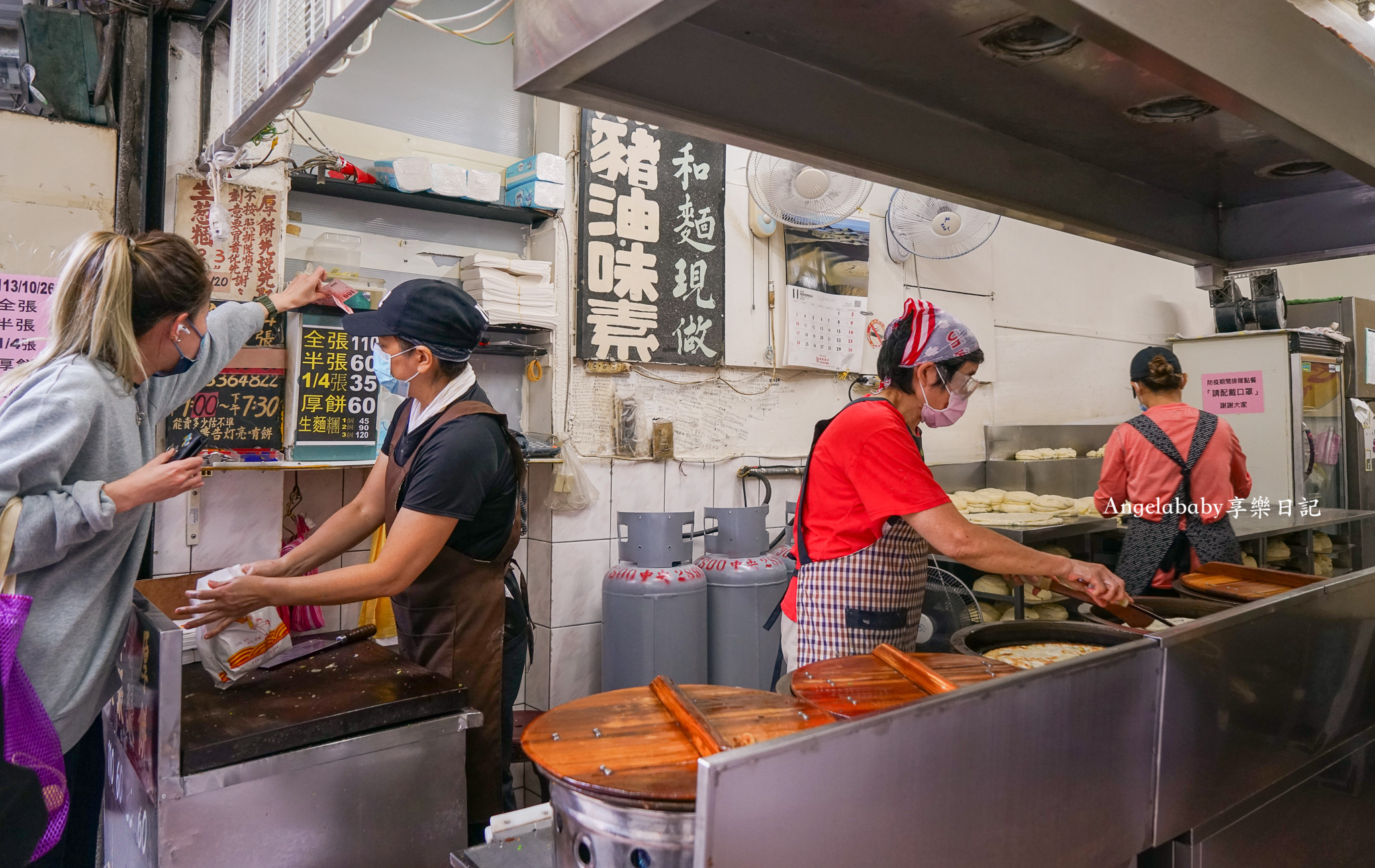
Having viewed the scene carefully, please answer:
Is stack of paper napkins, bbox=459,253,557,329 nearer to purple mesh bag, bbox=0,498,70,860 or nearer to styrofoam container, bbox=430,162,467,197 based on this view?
styrofoam container, bbox=430,162,467,197

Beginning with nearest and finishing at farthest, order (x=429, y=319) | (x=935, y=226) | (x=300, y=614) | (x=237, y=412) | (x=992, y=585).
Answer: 1. (x=429, y=319)
2. (x=237, y=412)
3. (x=300, y=614)
4. (x=992, y=585)
5. (x=935, y=226)

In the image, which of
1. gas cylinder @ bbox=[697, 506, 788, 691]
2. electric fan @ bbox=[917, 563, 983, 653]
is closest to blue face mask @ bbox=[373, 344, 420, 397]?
gas cylinder @ bbox=[697, 506, 788, 691]

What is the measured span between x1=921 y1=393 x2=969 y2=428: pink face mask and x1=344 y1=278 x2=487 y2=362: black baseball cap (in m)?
1.27

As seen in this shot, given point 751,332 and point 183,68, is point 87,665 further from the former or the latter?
point 751,332

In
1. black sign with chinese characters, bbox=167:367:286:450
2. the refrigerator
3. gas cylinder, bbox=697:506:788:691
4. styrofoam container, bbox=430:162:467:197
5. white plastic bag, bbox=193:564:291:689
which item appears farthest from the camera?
the refrigerator

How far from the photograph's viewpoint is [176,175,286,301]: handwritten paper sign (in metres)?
2.88

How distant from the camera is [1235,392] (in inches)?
241

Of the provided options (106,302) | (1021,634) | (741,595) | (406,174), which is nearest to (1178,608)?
(1021,634)

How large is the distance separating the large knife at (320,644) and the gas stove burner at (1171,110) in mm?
2073

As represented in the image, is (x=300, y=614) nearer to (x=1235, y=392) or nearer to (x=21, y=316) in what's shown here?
(x=21, y=316)

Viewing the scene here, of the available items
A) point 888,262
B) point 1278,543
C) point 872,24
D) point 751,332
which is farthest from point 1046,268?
point 872,24

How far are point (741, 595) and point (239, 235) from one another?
2.52 m

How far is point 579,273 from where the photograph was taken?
382 centimetres

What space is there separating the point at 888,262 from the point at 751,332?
117cm
